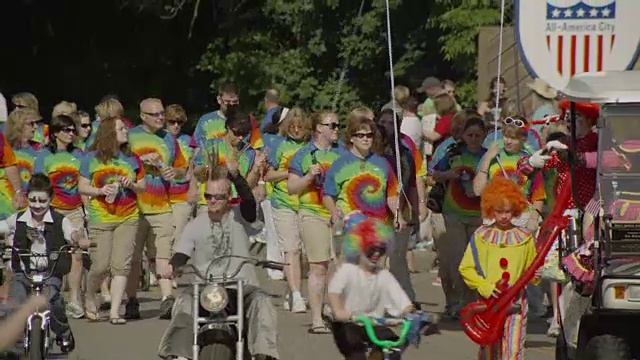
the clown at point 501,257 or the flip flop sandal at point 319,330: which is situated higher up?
the clown at point 501,257

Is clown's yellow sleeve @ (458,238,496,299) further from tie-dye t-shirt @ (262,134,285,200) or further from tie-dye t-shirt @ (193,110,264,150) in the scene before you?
tie-dye t-shirt @ (262,134,285,200)

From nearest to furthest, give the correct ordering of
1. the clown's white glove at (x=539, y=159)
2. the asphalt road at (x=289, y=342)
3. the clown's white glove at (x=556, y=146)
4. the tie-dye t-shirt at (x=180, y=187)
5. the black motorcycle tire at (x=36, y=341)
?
the black motorcycle tire at (x=36, y=341)
the clown's white glove at (x=556, y=146)
the clown's white glove at (x=539, y=159)
the asphalt road at (x=289, y=342)
the tie-dye t-shirt at (x=180, y=187)

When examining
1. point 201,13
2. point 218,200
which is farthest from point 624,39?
point 201,13

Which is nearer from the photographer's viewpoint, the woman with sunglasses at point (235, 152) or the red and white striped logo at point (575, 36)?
the red and white striped logo at point (575, 36)

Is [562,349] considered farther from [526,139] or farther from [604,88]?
[526,139]

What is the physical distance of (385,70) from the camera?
2894 centimetres

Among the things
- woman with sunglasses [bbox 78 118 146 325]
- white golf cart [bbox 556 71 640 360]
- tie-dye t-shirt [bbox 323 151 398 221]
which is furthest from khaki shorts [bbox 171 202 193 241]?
white golf cart [bbox 556 71 640 360]

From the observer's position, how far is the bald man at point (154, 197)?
15.8m

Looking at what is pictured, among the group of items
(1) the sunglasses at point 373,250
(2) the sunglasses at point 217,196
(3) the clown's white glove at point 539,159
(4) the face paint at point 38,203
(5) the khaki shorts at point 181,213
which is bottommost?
(1) the sunglasses at point 373,250

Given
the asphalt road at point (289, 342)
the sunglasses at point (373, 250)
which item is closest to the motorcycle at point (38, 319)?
the asphalt road at point (289, 342)

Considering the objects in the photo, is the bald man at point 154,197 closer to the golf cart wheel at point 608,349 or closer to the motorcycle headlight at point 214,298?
the motorcycle headlight at point 214,298

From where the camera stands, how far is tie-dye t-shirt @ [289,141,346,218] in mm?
15219

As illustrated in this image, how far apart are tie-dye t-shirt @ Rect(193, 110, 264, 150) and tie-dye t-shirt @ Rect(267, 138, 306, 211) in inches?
8.4

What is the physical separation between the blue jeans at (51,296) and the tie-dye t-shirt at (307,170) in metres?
3.01
